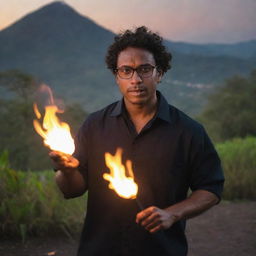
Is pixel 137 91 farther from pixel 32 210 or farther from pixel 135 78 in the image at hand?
pixel 32 210

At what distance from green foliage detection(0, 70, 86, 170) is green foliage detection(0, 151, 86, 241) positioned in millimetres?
26168

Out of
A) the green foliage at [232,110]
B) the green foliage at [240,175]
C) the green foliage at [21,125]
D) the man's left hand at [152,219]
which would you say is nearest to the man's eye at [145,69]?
the man's left hand at [152,219]

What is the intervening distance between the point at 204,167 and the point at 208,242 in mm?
3501

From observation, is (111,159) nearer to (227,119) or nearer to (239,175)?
(239,175)

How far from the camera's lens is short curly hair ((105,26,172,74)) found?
2.74m

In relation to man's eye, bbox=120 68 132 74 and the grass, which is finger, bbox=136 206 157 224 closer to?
man's eye, bbox=120 68 132 74

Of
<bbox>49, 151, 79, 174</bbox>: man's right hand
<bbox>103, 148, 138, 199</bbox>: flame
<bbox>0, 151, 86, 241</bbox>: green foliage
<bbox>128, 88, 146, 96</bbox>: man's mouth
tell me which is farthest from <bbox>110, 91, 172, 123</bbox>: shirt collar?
<bbox>0, 151, 86, 241</bbox>: green foliage

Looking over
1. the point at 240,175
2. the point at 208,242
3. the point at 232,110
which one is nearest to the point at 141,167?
the point at 208,242

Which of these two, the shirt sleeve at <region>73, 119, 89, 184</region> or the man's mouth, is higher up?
the man's mouth

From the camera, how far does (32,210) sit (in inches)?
228

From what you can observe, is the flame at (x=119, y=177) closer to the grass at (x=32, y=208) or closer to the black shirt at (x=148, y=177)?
the black shirt at (x=148, y=177)

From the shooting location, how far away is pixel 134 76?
2572 millimetres

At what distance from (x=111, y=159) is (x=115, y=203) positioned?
0.87 ft

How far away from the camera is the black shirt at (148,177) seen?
2.46 metres
